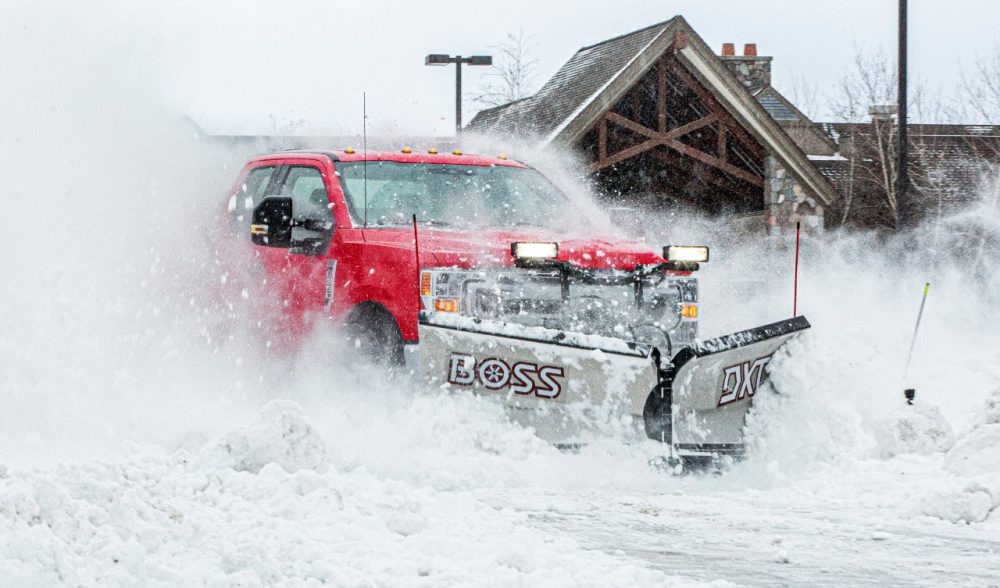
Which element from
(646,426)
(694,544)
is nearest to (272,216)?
(646,426)

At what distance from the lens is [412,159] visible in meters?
7.91

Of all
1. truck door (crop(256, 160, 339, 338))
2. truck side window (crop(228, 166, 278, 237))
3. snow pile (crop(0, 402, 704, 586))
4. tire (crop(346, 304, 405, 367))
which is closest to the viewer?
snow pile (crop(0, 402, 704, 586))

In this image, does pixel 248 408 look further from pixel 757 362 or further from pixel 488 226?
pixel 757 362

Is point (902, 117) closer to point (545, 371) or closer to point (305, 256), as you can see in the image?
point (305, 256)

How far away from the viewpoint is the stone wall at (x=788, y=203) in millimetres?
17641

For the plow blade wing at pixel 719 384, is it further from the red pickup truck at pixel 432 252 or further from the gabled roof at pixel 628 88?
the gabled roof at pixel 628 88

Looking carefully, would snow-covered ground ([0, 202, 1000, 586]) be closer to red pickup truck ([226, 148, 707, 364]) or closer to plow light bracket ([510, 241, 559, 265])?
red pickup truck ([226, 148, 707, 364])

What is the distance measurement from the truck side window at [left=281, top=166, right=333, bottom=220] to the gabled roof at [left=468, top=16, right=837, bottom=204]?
7422 millimetres

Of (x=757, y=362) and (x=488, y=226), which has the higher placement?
(x=488, y=226)

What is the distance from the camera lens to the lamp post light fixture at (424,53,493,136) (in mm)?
28783

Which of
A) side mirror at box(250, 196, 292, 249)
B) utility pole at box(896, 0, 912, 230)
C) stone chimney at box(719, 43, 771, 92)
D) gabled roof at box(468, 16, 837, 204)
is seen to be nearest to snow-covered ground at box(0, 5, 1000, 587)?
side mirror at box(250, 196, 292, 249)

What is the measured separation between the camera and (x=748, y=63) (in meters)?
28.8

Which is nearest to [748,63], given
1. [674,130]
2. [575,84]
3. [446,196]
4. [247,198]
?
[674,130]

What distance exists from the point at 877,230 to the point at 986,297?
975cm
